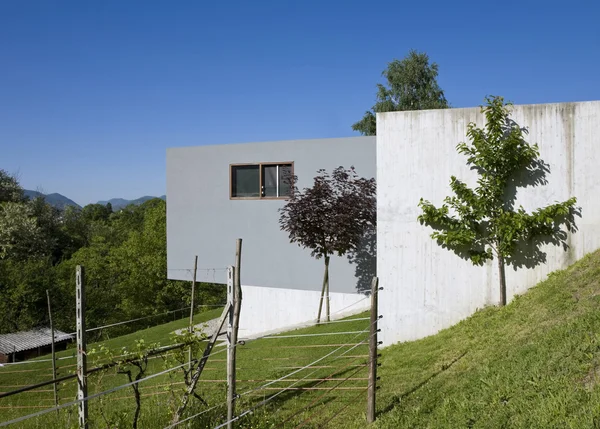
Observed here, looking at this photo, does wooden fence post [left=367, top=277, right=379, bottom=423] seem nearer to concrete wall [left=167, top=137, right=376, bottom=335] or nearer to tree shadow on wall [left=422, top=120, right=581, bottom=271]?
tree shadow on wall [left=422, top=120, right=581, bottom=271]

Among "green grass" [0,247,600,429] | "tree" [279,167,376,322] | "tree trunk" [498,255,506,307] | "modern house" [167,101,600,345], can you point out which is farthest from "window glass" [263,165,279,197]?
"tree trunk" [498,255,506,307]

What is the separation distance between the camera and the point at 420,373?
25.1 ft

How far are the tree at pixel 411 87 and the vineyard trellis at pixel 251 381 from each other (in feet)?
80.7

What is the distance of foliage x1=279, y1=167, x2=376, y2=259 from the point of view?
13852 mm

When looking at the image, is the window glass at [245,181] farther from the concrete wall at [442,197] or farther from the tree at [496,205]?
the tree at [496,205]

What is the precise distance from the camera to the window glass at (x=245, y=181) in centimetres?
1722

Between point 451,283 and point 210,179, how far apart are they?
10178mm

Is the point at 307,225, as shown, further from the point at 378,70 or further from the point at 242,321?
the point at 378,70

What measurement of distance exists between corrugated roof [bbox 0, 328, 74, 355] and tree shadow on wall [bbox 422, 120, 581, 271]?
59.9ft

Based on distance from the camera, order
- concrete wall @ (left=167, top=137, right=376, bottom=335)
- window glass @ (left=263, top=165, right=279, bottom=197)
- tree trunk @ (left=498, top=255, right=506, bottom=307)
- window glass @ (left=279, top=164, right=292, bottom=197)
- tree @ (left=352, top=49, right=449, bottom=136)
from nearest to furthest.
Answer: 1. tree trunk @ (left=498, top=255, right=506, bottom=307)
2. concrete wall @ (left=167, top=137, right=376, bottom=335)
3. window glass @ (left=279, top=164, right=292, bottom=197)
4. window glass @ (left=263, top=165, right=279, bottom=197)
5. tree @ (left=352, top=49, right=449, bottom=136)

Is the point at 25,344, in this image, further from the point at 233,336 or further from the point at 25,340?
the point at 233,336

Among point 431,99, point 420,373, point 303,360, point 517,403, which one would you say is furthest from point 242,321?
point 431,99

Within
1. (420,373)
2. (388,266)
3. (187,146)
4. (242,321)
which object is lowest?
(242,321)

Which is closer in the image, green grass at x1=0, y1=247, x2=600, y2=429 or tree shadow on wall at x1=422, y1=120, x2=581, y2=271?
green grass at x1=0, y1=247, x2=600, y2=429
